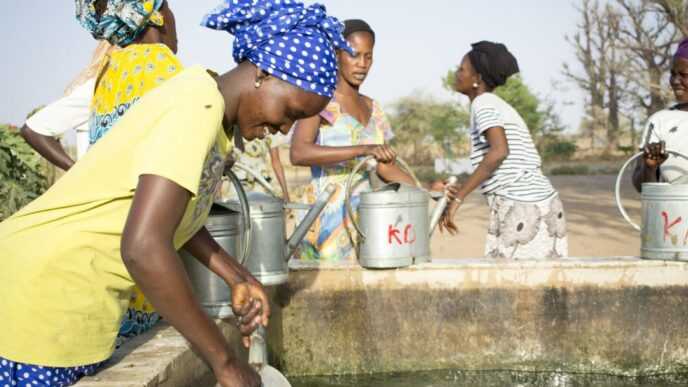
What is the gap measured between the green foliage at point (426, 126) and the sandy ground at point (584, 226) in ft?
29.5

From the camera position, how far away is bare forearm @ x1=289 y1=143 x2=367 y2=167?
329cm

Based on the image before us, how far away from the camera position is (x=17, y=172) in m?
6.57

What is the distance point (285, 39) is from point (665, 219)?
7.91 ft

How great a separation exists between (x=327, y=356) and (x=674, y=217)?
161 cm

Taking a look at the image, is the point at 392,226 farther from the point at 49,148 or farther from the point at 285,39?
the point at 285,39

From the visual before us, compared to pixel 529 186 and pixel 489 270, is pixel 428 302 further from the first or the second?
pixel 529 186

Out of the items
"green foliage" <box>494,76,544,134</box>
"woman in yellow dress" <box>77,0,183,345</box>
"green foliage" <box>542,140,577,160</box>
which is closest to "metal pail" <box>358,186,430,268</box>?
"woman in yellow dress" <box>77,0,183,345</box>

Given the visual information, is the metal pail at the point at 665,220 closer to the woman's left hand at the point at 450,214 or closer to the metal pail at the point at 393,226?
the woman's left hand at the point at 450,214

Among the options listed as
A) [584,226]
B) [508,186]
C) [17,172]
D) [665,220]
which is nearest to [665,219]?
[665,220]

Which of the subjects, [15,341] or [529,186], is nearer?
[15,341]

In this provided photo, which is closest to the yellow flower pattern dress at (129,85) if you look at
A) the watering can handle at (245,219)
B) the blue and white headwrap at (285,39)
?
the watering can handle at (245,219)

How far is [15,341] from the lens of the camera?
1476 mm

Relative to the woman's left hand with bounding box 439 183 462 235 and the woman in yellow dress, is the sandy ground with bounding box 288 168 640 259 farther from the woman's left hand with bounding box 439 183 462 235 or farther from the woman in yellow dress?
the woman in yellow dress

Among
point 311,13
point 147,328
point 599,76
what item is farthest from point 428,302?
point 599,76
